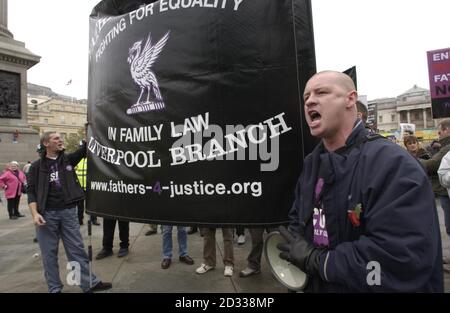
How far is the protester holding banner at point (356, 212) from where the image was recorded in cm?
112

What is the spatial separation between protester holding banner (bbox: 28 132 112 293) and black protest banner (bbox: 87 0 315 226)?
7.82 feet

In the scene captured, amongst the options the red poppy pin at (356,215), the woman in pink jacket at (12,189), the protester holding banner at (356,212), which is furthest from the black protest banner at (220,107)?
the woman in pink jacket at (12,189)

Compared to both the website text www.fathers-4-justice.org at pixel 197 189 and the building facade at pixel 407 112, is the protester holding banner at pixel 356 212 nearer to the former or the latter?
the website text www.fathers-4-justice.org at pixel 197 189

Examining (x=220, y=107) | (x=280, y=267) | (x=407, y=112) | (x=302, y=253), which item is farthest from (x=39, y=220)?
(x=407, y=112)

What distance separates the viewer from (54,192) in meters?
3.98

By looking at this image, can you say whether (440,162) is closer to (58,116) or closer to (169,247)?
(169,247)

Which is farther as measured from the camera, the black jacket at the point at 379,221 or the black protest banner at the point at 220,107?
the black protest banner at the point at 220,107

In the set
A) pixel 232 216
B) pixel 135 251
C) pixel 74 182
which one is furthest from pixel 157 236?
pixel 232 216

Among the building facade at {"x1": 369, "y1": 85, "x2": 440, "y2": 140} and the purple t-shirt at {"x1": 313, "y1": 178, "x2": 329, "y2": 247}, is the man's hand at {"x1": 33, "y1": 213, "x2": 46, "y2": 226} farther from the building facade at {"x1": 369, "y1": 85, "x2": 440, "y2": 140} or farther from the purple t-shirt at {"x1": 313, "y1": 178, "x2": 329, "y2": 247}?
the building facade at {"x1": 369, "y1": 85, "x2": 440, "y2": 140}

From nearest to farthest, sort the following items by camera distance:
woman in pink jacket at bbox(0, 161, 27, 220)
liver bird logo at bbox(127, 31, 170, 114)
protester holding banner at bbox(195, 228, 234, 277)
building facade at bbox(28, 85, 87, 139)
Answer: liver bird logo at bbox(127, 31, 170, 114) < protester holding banner at bbox(195, 228, 234, 277) < woman in pink jacket at bbox(0, 161, 27, 220) < building facade at bbox(28, 85, 87, 139)

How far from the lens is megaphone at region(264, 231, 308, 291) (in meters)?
1.61

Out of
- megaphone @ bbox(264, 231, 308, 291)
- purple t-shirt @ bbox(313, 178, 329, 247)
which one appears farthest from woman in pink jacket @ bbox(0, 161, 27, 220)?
purple t-shirt @ bbox(313, 178, 329, 247)

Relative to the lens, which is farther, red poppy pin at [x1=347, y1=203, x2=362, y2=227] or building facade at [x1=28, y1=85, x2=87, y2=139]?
building facade at [x1=28, y1=85, x2=87, y2=139]

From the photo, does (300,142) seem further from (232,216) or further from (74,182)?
(74,182)
